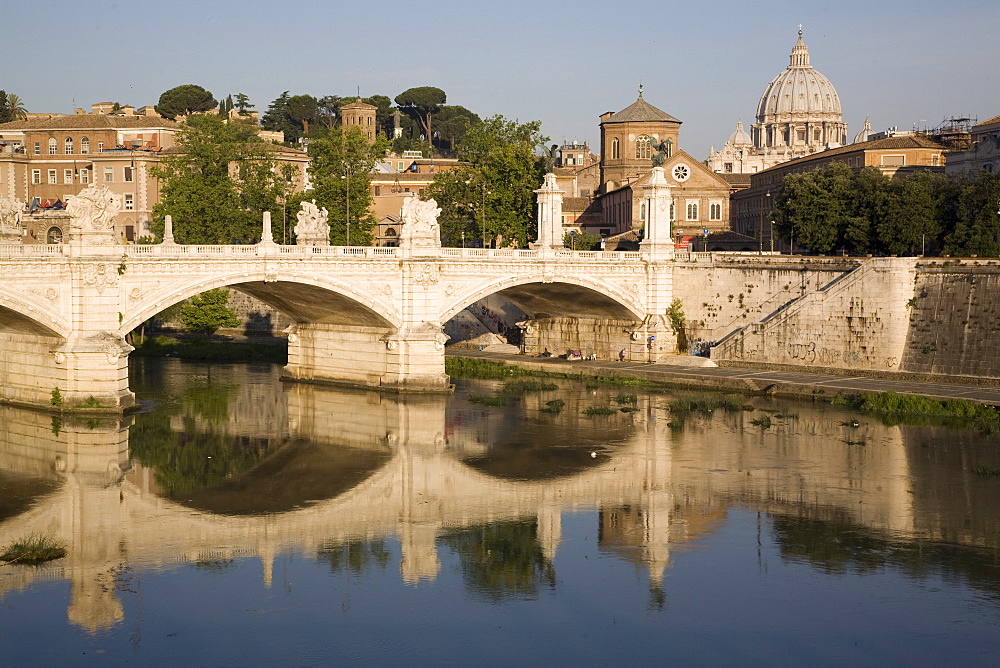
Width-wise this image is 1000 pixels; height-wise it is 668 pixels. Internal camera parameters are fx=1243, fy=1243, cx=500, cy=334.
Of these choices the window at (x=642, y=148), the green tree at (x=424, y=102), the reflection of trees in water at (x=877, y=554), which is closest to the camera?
the reflection of trees in water at (x=877, y=554)

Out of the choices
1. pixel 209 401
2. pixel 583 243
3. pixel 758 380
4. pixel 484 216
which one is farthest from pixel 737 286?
pixel 583 243

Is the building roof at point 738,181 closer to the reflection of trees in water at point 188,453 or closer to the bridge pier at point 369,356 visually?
the bridge pier at point 369,356

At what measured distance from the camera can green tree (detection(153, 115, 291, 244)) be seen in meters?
56.2

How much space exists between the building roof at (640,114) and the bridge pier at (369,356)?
4141 centimetres

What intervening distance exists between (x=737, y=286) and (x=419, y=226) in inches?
502

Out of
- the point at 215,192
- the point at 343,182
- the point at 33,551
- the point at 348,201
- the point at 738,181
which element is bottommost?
the point at 33,551

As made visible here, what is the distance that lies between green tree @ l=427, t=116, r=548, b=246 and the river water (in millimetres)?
23019

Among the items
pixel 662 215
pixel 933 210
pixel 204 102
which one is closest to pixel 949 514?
pixel 662 215

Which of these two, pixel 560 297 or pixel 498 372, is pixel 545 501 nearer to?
pixel 498 372

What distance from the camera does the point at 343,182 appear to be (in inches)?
2296

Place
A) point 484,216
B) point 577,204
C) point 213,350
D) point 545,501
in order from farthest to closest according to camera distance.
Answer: point 577,204, point 484,216, point 213,350, point 545,501

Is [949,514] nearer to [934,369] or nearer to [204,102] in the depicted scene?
[934,369]

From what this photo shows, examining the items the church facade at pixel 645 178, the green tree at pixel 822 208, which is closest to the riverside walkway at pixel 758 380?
the green tree at pixel 822 208

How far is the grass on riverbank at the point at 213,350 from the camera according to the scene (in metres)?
50.3
